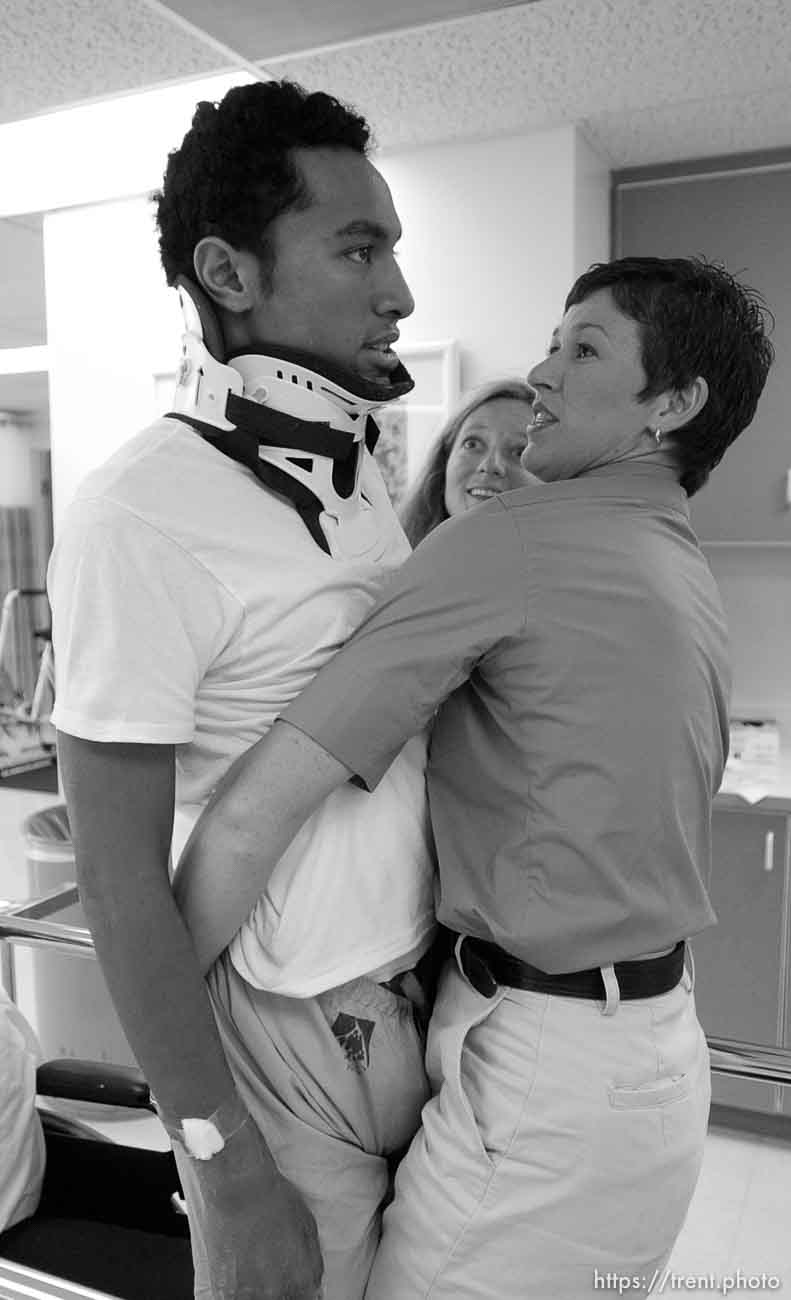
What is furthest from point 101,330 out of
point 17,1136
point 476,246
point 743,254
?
point 17,1136

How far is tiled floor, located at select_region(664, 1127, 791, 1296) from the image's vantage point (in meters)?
2.43

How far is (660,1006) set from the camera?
39.0 inches

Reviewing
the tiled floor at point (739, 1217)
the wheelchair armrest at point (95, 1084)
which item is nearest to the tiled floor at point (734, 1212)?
the tiled floor at point (739, 1217)

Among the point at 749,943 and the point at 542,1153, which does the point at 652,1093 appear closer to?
the point at 542,1153

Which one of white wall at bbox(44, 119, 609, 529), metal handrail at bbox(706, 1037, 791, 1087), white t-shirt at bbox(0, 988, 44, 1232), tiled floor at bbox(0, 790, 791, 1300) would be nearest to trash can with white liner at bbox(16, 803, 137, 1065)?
tiled floor at bbox(0, 790, 791, 1300)

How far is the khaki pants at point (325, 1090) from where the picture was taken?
99cm

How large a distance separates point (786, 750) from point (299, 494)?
8.74ft

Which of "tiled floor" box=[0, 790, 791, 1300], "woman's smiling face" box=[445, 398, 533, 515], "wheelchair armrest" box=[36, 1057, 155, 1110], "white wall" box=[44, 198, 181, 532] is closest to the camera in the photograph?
"wheelchair armrest" box=[36, 1057, 155, 1110]

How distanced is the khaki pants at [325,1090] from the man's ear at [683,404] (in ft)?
2.08

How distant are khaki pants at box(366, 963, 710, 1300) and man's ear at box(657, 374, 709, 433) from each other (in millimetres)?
570

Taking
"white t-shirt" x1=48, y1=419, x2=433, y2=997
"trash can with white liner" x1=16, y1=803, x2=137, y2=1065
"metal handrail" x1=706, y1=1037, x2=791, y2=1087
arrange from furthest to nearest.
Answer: "trash can with white liner" x1=16, y1=803, x2=137, y2=1065 → "metal handrail" x1=706, y1=1037, x2=791, y2=1087 → "white t-shirt" x1=48, y1=419, x2=433, y2=997

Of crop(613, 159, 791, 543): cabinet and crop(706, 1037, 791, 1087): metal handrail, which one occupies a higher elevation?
crop(613, 159, 791, 543): cabinet

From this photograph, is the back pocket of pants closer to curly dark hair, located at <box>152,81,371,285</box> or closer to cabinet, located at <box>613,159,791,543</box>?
curly dark hair, located at <box>152,81,371,285</box>

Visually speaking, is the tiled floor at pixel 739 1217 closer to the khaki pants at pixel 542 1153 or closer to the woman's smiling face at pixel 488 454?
the khaki pants at pixel 542 1153
